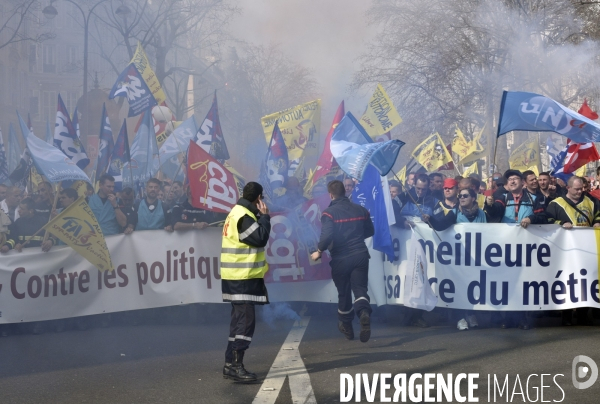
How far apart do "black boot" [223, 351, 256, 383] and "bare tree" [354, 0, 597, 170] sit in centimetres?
1517

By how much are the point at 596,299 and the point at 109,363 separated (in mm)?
4905

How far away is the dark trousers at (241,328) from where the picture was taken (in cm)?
657

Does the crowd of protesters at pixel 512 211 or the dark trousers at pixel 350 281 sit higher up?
the crowd of protesters at pixel 512 211

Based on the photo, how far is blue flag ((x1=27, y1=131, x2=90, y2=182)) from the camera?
9.02m

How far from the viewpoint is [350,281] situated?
8.27 metres

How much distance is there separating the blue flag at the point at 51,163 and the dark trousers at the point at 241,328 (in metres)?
3.16

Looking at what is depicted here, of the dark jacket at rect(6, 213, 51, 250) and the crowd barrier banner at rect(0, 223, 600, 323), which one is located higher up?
the dark jacket at rect(6, 213, 51, 250)

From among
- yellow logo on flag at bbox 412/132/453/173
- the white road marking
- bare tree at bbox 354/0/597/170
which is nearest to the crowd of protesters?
the white road marking

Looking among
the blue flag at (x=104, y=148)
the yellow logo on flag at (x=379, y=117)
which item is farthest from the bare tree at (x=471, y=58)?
the blue flag at (x=104, y=148)

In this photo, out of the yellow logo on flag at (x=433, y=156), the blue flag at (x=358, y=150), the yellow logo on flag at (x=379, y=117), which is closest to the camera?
the blue flag at (x=358, y=150)

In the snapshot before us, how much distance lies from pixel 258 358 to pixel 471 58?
19.2m

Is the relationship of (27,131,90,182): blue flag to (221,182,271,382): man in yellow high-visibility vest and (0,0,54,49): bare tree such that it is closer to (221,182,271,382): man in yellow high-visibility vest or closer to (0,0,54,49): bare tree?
(221,182,271,382): man in yellow high-visibility vest

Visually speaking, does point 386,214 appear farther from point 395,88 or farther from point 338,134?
point 395,88

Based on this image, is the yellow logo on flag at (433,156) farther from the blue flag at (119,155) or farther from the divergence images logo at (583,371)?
the divergence images logo at (583,371)
